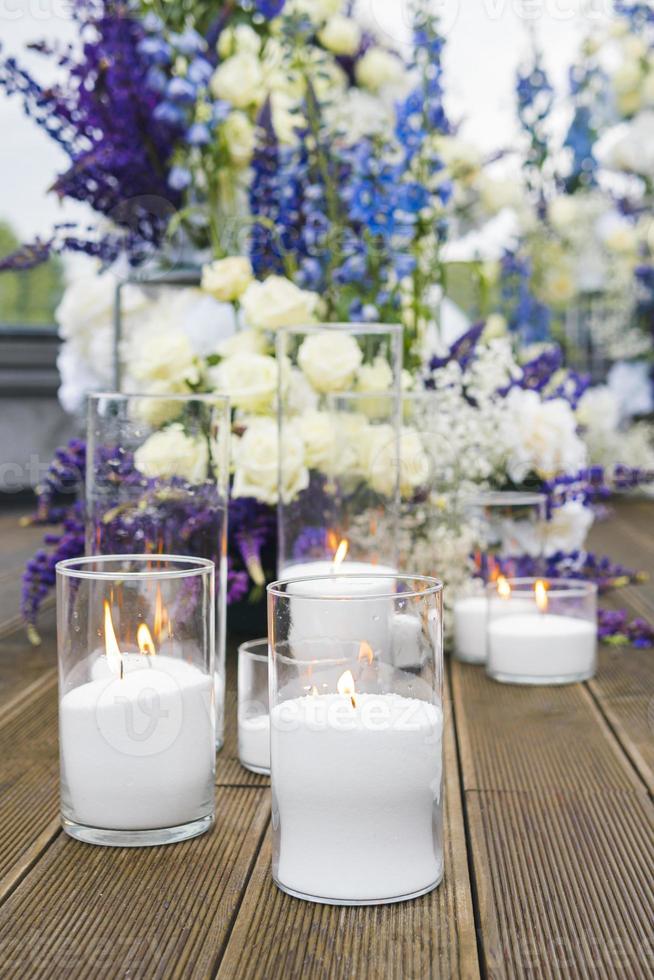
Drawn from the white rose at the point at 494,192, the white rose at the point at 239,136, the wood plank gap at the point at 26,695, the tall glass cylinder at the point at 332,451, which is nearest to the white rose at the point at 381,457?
the tall glass cylinder at the point at 332,451

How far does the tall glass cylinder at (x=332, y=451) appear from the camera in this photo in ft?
4.14

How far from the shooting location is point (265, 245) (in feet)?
5.24

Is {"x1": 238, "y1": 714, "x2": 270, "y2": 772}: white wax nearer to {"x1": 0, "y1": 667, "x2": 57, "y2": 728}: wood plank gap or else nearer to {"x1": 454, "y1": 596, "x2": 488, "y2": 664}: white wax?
{"x1": 0, "y1": 667, "x2": 57, "y2": 728}: wood plank gap

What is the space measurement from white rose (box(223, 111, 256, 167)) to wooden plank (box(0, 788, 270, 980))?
1193 mm

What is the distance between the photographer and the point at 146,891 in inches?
28.0

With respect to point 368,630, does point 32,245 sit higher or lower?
higher

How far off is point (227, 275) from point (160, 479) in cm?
54

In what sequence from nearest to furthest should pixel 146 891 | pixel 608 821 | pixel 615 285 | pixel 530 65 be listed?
1. pixel 146 891
2. pixel 608 821
3. pixel 530 65
4. pixel 615 285

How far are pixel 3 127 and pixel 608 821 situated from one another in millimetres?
3850

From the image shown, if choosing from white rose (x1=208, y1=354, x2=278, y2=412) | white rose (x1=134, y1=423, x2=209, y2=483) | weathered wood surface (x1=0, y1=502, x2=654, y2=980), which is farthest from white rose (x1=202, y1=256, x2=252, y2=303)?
weathered wood surface (x1=0, y1=502, x2=654, y2=980)

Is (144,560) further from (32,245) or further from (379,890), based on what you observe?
(32,245)

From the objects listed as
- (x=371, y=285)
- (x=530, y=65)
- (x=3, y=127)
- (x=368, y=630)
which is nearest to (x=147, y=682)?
(x=368, y=630)

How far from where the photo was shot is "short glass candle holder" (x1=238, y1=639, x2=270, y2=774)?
0.97m

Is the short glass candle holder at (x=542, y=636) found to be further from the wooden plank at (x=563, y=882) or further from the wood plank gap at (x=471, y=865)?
the wooden plank at (x=563, y=882)
